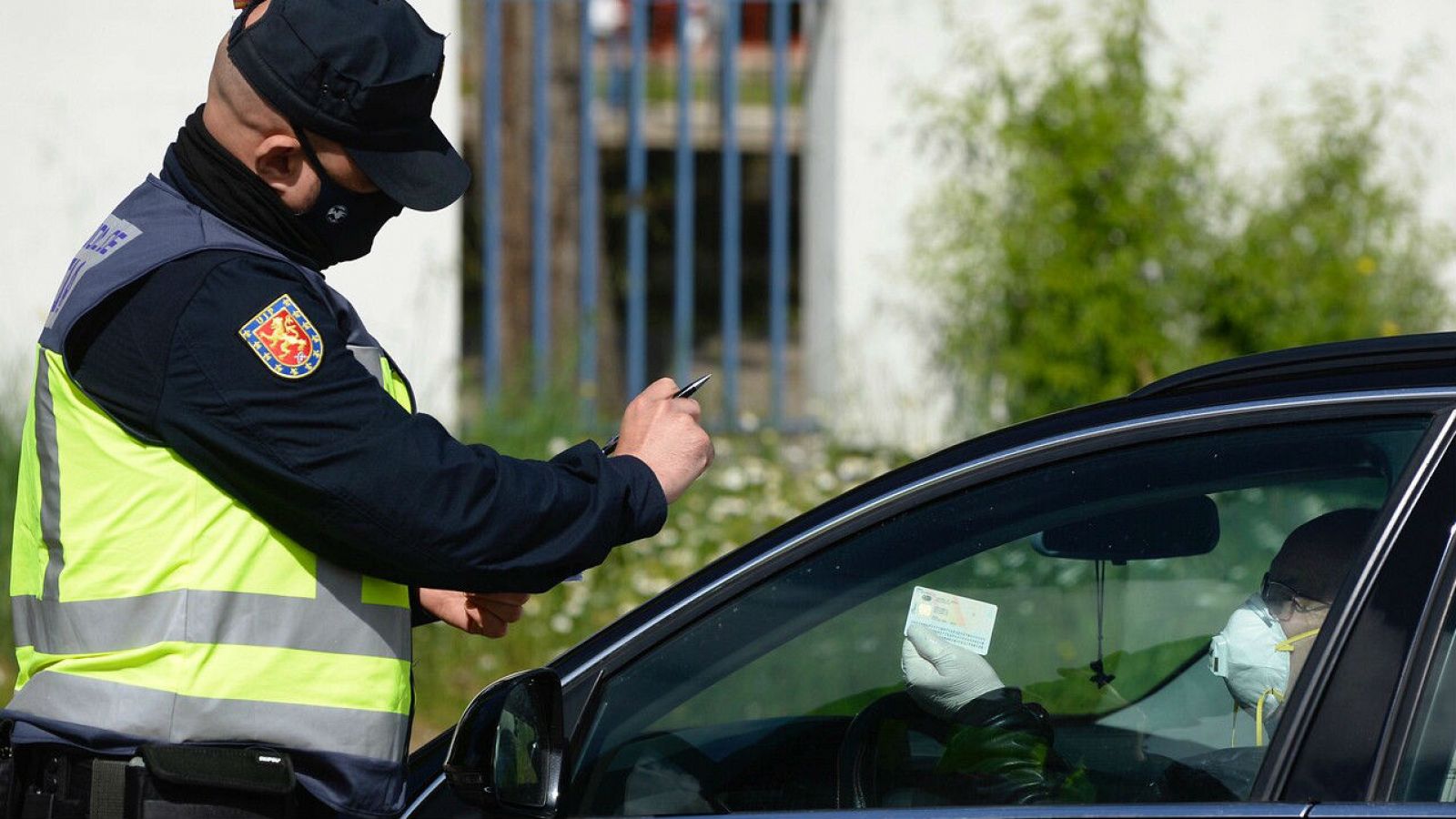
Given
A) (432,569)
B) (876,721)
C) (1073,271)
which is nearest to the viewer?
(432,569)

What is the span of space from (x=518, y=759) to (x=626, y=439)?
417 mm

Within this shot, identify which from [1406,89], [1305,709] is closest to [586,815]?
[1305,709]

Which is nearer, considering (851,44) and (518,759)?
(518,759)

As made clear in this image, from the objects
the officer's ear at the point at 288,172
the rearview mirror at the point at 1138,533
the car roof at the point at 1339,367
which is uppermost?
the officer's ear at the point at 288,172

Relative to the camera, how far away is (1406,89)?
606 cm

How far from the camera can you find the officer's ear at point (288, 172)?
6.39 ft

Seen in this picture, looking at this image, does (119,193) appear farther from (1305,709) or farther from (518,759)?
(1305,709)

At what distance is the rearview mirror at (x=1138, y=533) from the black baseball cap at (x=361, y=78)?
853mm

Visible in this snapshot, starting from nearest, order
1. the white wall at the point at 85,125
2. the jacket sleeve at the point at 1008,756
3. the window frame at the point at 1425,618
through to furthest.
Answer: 1. the window frame at the point at 1425,618
2. the jacket sleeve at the point at 1008,756
3. the white wall at the point at 85,125

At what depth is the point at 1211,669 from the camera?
6.97ft

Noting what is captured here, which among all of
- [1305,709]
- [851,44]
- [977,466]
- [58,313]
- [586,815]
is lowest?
[586,815]

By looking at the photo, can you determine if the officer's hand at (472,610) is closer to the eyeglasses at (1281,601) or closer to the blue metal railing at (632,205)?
the eyeglasses at (1281,601)

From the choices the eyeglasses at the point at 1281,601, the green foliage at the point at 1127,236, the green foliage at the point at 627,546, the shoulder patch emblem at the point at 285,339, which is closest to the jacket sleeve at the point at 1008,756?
→ the eyeglasses at the point at 1281,601

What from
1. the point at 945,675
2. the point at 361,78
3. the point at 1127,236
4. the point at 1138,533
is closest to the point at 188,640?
the point at 361,78
